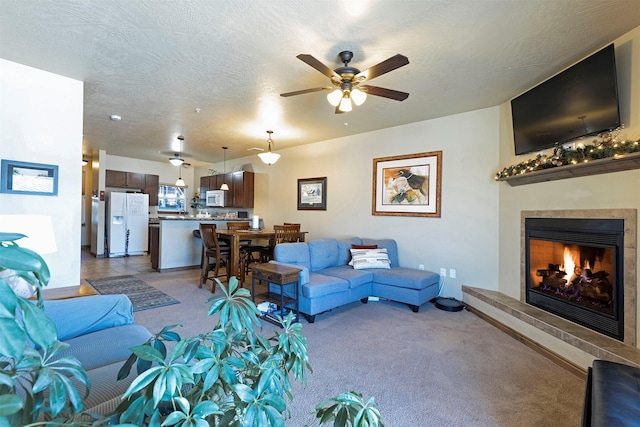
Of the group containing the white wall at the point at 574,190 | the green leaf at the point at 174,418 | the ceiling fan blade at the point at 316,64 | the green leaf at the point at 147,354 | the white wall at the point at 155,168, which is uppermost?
the white wall at the point at 155,168

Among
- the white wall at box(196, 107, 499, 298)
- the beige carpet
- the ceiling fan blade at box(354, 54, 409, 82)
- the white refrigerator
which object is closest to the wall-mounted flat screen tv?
the white wall at box(196, 107, 499, 298)

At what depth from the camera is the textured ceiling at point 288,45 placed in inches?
81.6

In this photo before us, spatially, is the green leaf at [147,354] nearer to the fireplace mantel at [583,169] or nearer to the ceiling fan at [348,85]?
the ceiling fan at [348,85]

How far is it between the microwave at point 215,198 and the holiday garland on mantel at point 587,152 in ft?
21.3

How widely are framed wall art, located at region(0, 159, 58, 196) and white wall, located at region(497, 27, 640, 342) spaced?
511cm

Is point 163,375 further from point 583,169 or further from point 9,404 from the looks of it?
→ point 583,169

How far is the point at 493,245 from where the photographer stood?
385 cm

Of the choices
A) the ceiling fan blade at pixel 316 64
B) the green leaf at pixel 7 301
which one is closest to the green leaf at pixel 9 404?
the green leaf at pixel 7 301

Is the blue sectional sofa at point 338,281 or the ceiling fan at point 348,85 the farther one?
the blue sectional sofa at point 338,281

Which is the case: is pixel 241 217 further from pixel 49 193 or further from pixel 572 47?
pixel 572 47

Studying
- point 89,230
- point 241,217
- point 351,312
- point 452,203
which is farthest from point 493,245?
point 89,230

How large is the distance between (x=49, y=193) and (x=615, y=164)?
17.0ft

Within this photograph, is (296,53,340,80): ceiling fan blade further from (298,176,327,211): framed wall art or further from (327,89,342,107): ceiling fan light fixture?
(298,176,327,211): framed wall art

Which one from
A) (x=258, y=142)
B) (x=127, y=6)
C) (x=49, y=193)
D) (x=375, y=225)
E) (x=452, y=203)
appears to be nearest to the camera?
(x=127, y=6)
